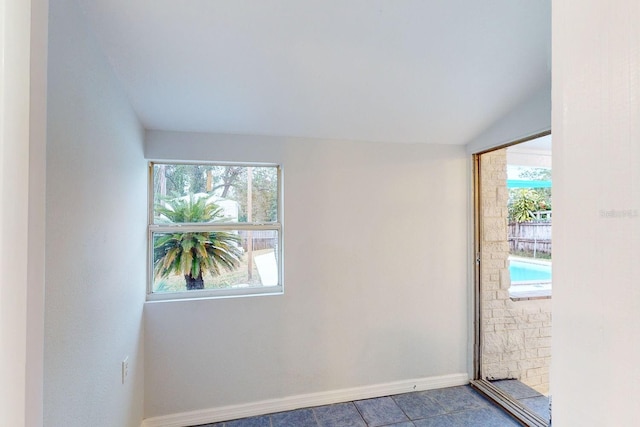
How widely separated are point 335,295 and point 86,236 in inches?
66.4

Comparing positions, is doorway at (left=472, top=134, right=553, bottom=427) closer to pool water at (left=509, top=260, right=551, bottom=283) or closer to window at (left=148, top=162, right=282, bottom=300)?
pool water at (left=509, top=260, right=551, bottom=283)

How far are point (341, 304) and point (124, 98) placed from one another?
2001mm

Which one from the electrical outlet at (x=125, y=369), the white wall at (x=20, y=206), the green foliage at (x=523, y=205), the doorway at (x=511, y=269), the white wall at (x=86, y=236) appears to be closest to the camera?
the white wall at (x=20, y=206)

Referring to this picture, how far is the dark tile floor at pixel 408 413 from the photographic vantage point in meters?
2.12

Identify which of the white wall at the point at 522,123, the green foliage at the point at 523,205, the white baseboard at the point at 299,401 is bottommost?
the white baseboard at the point at 299,401

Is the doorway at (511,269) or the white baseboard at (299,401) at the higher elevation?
the doorway at (511,269)

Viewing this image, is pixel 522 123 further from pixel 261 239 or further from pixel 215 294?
pixel 215 294

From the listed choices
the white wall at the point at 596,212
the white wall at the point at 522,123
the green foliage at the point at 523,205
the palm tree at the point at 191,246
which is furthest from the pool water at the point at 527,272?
the white wall at the point at 596,212

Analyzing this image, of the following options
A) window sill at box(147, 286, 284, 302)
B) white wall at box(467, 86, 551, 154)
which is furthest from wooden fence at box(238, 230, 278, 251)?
white wall at box(467, 86, 551, 154)

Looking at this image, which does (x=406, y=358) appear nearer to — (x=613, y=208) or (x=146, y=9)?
(x=613, y=208)

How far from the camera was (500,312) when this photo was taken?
2664 millimetres

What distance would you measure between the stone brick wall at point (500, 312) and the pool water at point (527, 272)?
0.52 feet

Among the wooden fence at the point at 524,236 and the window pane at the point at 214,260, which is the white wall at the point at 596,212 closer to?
the window pane at the point at 214,260

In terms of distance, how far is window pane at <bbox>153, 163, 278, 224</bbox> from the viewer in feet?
7.34
